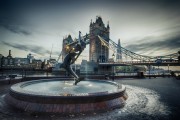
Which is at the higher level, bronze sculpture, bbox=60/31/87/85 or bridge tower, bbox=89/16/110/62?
bridge tower, bbox=89/16/110/62

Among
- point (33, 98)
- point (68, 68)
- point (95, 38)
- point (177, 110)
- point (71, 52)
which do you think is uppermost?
point (95, 38)

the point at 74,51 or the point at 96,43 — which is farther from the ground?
the point at 96,43

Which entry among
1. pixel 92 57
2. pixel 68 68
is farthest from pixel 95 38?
pixel 68 68

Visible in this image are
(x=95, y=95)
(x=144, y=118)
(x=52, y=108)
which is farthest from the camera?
(x=95, y=95)

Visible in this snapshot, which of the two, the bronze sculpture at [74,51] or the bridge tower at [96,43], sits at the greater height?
the bridge tower at [96,43]

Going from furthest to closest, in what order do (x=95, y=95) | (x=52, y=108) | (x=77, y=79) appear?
(x=77, y=79)
(x=95, y=95)
(x=52, y=108)

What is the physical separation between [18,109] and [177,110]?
665 centimetres

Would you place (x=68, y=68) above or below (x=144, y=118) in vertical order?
above

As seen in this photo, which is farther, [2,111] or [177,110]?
[177,110]

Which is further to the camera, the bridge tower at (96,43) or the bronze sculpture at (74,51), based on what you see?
the bridge tower at (96,43)

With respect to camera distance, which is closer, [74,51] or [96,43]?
[74,51]

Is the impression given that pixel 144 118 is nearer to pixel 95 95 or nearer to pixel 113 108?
pixel 113 108

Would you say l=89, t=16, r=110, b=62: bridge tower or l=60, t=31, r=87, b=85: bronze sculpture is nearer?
l=60, t=31, r=87, b=85: bronze sculpture

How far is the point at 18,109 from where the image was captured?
540 centimetres
